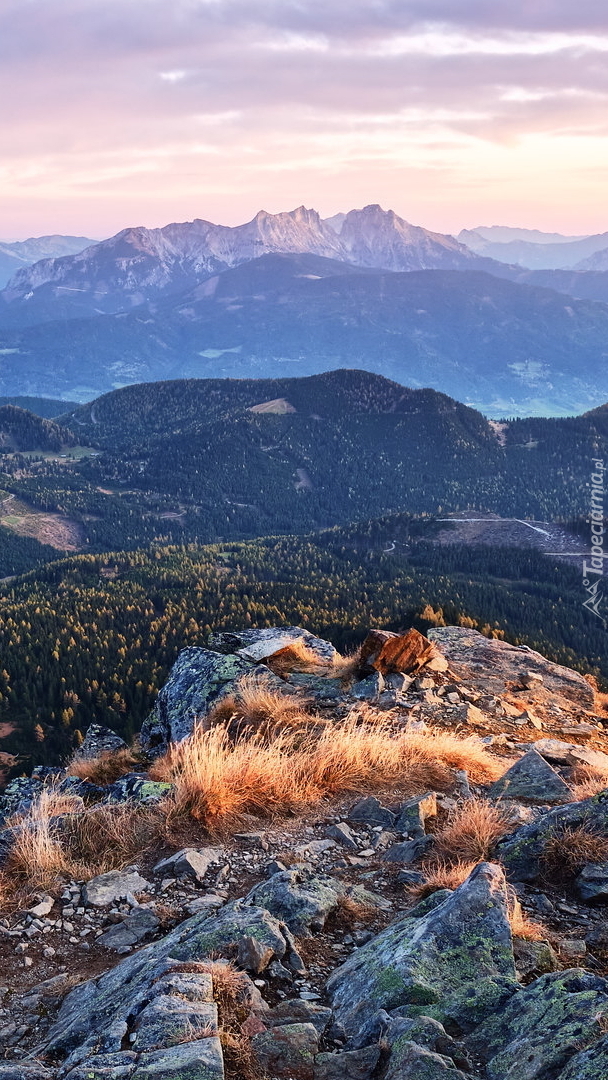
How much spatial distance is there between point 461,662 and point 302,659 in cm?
642

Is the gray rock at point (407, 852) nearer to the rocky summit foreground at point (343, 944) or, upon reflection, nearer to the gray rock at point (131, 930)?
the rocky summit foreground at point (343, 944)

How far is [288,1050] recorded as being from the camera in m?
6.36

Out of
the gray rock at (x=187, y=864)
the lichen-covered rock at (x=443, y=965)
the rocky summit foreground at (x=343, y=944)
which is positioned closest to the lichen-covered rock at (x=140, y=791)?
the rocky summit foreground at (x=343, y=944)

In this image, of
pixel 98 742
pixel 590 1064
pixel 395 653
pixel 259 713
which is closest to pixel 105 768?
pixel 259 713

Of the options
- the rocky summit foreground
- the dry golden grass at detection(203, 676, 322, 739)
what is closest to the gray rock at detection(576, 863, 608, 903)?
the rocky summit foreground

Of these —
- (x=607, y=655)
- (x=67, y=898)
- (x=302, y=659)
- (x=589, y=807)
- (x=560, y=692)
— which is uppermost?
(x=589, y=807)

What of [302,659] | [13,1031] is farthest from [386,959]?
[302,659]

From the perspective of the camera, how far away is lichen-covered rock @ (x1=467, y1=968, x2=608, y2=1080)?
5.72 meters

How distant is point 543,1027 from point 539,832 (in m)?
4.73

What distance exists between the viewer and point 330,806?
13539 mm

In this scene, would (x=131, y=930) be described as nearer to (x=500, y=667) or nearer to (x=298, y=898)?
(x=298, y=898)

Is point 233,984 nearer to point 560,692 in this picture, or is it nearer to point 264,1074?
point 264,1074

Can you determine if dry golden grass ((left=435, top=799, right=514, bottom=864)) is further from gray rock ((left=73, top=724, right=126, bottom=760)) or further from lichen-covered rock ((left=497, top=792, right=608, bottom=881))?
gray rock ((left=73, top=724, right=126, bottom=760))

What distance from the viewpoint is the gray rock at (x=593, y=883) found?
921 cm
